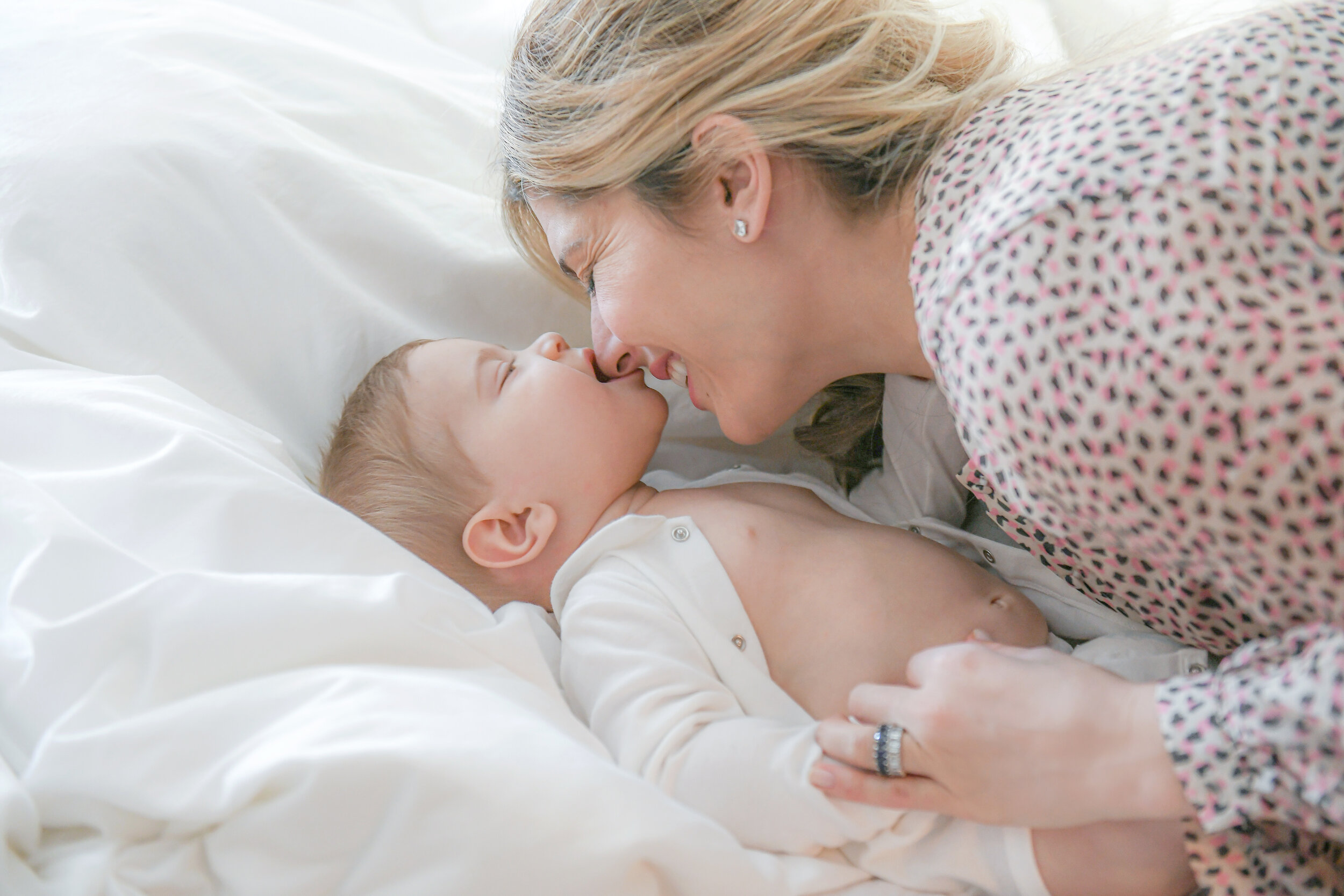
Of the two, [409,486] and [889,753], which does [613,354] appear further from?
[889,753]

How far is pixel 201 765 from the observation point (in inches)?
33.1

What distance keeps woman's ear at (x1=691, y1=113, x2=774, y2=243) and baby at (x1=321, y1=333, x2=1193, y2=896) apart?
344 millimetres

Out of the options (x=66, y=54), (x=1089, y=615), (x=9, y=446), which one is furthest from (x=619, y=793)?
(x=66, y=54)

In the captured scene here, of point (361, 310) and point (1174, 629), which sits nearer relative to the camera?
point (1174, 629)

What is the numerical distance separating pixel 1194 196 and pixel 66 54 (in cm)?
151

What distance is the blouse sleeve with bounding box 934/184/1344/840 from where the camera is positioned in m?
0.75

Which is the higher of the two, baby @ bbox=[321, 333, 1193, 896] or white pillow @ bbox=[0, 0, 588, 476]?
white pillow @ bbox=[0, 0, 588, 476]

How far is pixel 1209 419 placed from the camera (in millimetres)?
767

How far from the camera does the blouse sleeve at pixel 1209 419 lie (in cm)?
75

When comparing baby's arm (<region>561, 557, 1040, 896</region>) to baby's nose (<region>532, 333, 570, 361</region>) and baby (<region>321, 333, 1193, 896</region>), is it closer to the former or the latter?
baby (<region>321, 333, 1193, 896</region>)

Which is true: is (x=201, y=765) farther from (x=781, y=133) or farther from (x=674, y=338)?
(x=781, y=133)

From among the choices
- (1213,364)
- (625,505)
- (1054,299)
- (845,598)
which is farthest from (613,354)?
(1213,364)

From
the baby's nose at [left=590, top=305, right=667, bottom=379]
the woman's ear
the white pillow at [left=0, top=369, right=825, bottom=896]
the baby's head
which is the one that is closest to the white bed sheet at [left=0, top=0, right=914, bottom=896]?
the white pillow at [left=0, top=369, right=825, bottom=896]

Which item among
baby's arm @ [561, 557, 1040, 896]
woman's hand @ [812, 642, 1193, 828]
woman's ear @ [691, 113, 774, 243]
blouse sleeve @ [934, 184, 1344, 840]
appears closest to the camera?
blouse sleeve @ [934, 184, 1344, 840]
